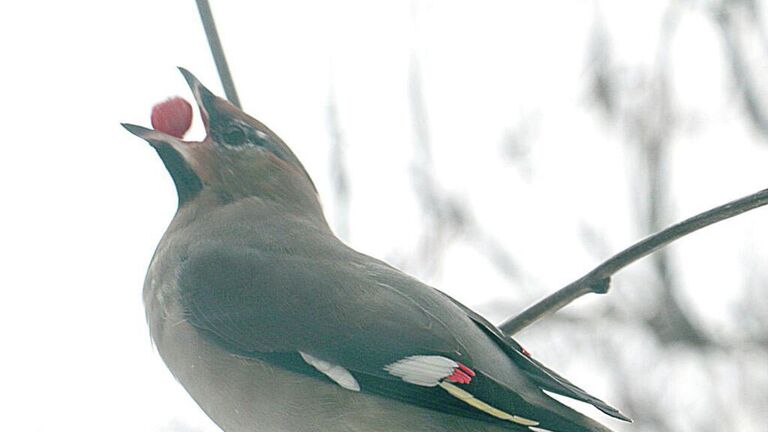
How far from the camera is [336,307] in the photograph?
11.9 ft

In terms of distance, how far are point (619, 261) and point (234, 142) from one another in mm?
1606

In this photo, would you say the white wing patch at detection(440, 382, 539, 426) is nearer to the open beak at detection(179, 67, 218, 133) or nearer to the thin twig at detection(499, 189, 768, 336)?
the thin twig at detection(499, 189, 768, 336)

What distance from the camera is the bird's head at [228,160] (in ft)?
14.4

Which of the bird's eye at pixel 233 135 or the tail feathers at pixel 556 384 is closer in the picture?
the tail feathers at pixel 556 384

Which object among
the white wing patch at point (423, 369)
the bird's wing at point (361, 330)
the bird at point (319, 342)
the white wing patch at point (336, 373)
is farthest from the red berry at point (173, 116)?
the white wing patch at point (423, 369)

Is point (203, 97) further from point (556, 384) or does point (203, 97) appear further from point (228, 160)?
point (556, 384)

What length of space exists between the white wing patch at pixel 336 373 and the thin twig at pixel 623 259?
502 mm

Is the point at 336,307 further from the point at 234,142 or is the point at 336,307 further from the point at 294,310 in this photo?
the point at 234,142

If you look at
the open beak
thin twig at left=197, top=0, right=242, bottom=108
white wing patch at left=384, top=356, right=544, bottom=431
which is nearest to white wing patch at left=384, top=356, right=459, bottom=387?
white wing patch at left=384, top=356, right=544, bottom=431

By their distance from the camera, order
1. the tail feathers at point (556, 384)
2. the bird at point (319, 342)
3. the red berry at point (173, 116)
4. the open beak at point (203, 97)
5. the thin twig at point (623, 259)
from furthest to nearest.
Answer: the open beak at point (203, 97), the red berry at point (173, 116), the tail feathers at point (556, 384), the bird at point (319, 342), the thin twig at point (623, 259)

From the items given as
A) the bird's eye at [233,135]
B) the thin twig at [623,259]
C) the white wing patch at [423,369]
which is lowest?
the white wing patch at [423,369]

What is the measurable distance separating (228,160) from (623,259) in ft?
5.32

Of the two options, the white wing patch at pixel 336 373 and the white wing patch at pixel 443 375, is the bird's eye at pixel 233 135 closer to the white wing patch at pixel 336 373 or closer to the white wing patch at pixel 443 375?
the white wing patch at pixel 336 373

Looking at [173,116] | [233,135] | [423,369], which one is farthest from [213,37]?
[423,369]
